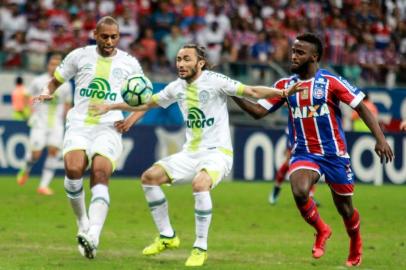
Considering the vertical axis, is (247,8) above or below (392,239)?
above

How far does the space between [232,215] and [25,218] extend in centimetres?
342

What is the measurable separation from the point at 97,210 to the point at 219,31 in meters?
17.2

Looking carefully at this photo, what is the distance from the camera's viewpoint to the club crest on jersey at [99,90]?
12.4 meters

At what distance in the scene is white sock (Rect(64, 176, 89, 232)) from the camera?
12.2 metres

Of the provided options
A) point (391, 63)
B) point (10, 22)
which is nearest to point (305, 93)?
point (10, 22)

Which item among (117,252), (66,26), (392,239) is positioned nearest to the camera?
(117,252)

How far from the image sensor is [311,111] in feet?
38.5

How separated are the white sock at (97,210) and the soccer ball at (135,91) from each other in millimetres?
958

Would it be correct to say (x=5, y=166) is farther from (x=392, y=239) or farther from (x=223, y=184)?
(x=392, y=239)

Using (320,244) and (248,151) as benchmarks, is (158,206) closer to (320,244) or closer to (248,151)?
(320,244)

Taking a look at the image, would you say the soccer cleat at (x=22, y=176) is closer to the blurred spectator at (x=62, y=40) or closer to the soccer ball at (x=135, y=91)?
the blurred spectator at (x=62, y=40)

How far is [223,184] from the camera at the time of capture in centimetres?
2461

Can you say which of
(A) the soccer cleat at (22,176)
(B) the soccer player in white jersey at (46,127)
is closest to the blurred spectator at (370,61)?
(B) the soccer player in white jersey at (46,127)

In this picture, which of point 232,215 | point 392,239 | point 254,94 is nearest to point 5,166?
point 232,215
